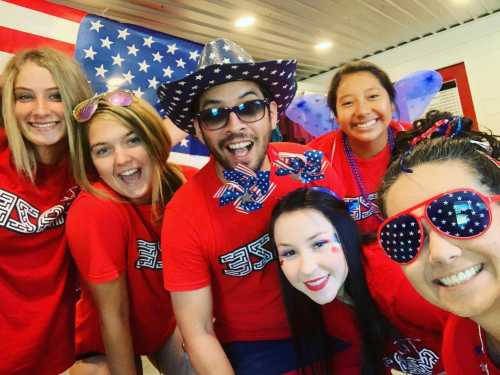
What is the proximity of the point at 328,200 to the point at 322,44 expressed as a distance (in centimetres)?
551

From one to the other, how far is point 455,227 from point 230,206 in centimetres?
112

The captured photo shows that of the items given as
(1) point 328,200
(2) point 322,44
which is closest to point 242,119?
(1) point 328,200

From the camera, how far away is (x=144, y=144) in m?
2.22

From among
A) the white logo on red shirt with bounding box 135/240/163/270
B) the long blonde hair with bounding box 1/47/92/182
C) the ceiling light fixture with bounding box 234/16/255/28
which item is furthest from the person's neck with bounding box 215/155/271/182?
the ceiling light fixture with bounding box 234/16/255/28

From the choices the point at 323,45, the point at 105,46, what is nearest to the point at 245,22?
the point at 323,45

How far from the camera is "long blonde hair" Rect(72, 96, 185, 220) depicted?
2170 mm

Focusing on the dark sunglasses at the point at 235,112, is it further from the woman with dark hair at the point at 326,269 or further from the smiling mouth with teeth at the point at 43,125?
the smiling mouth with teeth at the point at 43,125

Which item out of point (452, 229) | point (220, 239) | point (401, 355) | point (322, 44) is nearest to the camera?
point (452, 229)

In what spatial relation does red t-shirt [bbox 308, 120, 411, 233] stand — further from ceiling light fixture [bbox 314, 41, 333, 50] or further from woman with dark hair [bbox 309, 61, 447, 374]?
ceiling light fixture [bbox 314, 41, 333, 50]

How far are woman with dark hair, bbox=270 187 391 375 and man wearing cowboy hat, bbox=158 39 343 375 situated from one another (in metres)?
0.15

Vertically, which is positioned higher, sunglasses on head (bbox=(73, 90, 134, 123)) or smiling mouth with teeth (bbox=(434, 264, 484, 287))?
sunglasses on head (bbox=(73, 90, 134, 123))

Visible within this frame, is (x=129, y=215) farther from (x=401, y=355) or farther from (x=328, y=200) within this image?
(x=401, y=355)

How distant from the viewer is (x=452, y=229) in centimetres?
98

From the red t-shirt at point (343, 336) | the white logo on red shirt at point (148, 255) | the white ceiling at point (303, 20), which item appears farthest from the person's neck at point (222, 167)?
the white ceiling at point (303, 20)
